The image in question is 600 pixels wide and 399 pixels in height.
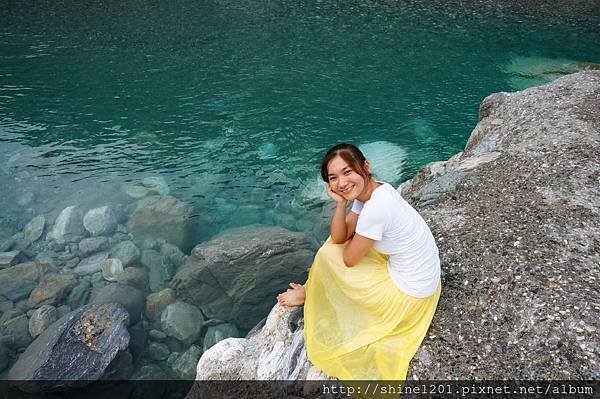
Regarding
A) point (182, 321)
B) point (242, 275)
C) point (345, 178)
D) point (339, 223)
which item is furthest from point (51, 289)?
point (345, 178)

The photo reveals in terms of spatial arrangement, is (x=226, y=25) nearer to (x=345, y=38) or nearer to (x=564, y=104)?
(x=345, y=38)

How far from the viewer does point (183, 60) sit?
27.4 metres

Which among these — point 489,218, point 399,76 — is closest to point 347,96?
point 399,76

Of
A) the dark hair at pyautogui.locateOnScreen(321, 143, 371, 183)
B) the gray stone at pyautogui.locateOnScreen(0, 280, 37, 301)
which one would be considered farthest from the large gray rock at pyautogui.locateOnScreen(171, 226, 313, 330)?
the dark hair at pyautogui.locateOnScreen(321, 143, 371, 183)

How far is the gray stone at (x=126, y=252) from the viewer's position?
12.7 meters

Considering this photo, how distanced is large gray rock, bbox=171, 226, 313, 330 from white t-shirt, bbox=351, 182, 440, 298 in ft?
19.2

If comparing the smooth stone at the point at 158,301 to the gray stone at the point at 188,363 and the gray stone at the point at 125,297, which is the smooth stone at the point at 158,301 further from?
the gray stone at the point at 188,363

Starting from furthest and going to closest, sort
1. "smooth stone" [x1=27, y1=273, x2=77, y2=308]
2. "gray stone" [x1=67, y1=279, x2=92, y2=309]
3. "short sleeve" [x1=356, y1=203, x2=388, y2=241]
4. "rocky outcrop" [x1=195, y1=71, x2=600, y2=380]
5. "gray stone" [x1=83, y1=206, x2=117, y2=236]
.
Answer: "gray stone" [x1=83, y1=206, x2=117, y2=236] < "gray stone" [x1=67, y1=279, x2=92, y2=309] < "smooth stone" [x1=27, y1=273, x2=77, y2=308] < "rocky outcrop" [x1=195, y1=71, x2=600, y2=380] < "short sleeve" [x1=356, y1=203, x2=388, y2=241]

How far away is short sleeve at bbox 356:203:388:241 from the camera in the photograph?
5375 millimetres

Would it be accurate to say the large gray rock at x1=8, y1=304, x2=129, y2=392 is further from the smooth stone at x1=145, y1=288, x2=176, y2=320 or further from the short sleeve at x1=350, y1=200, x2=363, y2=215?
the short sleeve at x1=350, y1=200, x2=363, y2=215

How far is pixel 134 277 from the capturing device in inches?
476

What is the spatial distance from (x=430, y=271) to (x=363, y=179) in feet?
5.22

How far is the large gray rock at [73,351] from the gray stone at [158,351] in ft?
2.26

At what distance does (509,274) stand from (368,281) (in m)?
2.78
